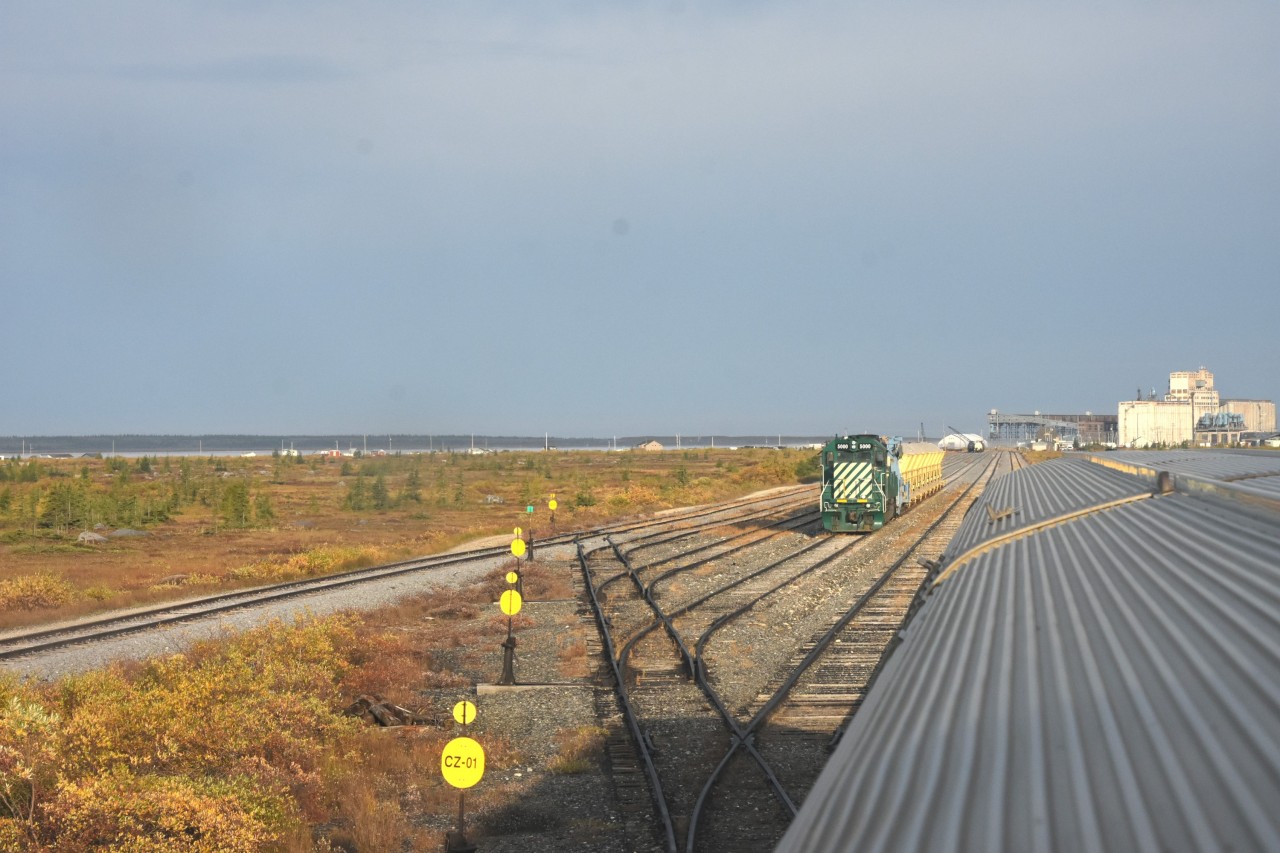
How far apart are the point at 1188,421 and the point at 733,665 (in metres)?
129

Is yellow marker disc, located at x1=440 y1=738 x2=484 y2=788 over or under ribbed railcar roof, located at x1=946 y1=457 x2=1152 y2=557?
under


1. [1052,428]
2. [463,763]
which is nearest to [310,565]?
[463,763]

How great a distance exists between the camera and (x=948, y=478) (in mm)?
66562

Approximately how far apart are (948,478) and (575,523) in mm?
34326

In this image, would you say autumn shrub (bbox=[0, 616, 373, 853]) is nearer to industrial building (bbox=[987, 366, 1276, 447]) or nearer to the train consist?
the train consist

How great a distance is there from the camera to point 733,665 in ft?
49.2

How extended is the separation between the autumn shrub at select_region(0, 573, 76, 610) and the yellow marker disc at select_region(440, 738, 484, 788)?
701 inches

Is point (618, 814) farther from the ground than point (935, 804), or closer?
closer

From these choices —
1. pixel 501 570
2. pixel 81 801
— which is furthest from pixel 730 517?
pixel 81 801

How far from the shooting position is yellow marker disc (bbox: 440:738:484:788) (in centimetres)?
839

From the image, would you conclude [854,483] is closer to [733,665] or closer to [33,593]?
[733,665]

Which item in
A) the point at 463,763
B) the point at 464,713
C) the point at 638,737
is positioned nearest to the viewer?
the point at 463,763

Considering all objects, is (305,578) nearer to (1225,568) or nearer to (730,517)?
(730,517)

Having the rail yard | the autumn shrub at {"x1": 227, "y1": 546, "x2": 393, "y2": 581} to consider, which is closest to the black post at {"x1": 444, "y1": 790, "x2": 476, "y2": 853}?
the rail yard
